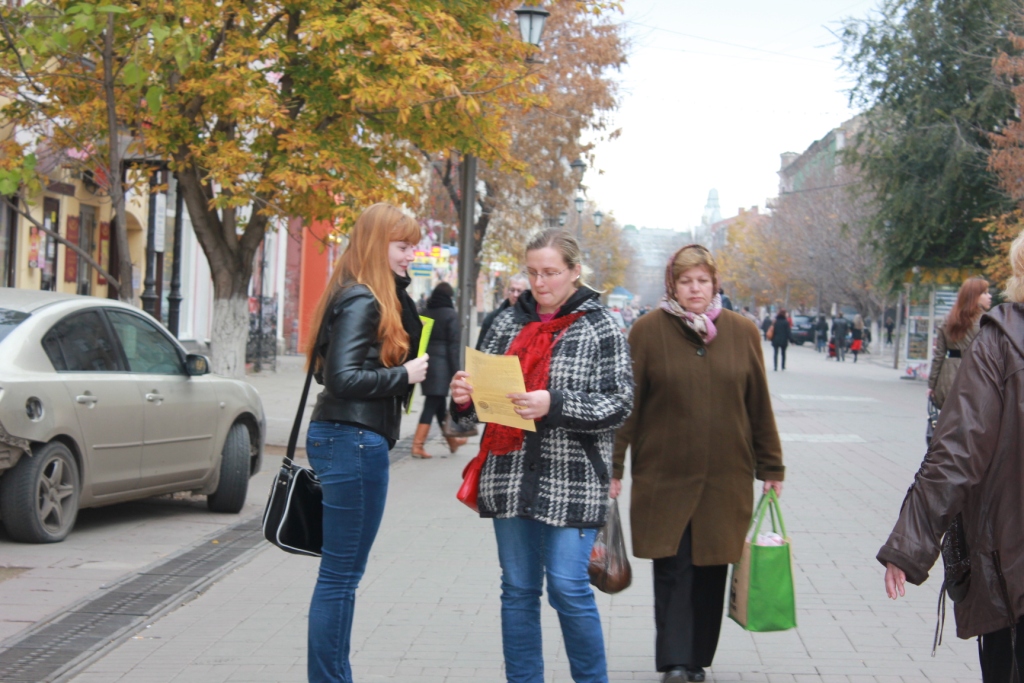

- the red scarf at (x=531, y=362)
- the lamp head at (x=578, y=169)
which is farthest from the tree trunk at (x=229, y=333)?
the lamp head at (x=578, y=169)

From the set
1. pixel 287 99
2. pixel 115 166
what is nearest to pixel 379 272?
pixel 115 166

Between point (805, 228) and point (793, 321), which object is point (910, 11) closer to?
point (805, 228)

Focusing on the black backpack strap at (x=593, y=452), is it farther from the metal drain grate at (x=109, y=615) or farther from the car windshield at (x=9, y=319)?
the car windshield at (x=9, y=319)

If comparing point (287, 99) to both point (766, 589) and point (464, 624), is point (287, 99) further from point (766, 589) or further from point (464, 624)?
point (766, 589)

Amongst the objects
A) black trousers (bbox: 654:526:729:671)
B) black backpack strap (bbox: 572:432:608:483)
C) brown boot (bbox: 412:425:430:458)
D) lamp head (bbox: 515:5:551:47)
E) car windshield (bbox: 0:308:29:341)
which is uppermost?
lamp head (bbox: 515:5:551:47)

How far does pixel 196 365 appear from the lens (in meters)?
8.55

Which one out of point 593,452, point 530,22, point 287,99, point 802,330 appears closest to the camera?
point 593,452

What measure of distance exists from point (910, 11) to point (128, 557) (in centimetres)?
2557

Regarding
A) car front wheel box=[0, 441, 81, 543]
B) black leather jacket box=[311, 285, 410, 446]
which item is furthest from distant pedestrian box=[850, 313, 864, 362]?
black leather jacket box=[311, 285, 410, 446]

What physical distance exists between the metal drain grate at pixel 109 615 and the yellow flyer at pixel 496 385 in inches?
89.5

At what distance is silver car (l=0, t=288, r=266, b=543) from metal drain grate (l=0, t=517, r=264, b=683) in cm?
76

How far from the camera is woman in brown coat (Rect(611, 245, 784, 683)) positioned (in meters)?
4.81

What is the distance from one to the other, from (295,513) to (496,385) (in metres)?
0.98

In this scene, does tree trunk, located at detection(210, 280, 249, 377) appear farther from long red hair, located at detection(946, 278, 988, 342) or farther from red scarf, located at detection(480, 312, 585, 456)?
red scarf, located at detection(480, 312, 585, 456)
